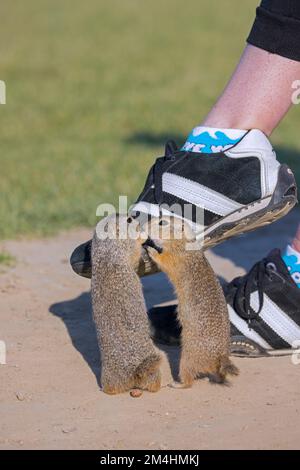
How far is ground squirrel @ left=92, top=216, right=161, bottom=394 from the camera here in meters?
3.79

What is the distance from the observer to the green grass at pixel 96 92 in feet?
26.0

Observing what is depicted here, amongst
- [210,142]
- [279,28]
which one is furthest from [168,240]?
[279,28]

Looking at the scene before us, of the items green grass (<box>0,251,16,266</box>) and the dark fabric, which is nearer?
the dark fabric

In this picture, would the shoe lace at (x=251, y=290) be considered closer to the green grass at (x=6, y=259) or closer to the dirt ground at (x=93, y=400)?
the dirt ground at (x=93, y=400)

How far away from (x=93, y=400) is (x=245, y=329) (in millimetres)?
979

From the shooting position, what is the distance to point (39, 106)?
12.3 m

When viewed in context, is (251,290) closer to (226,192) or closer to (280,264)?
(280,264)

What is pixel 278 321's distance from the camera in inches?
172

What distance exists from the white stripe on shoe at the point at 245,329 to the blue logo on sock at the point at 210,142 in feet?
2.67

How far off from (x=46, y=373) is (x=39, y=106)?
8.64 metres

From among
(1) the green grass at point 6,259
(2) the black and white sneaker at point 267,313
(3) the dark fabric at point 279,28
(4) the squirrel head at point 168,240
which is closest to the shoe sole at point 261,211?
(4) the squirrel head at point 168,240

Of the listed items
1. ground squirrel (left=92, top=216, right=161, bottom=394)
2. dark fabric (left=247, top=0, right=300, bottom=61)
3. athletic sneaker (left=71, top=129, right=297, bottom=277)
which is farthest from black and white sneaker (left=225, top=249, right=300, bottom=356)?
dark fabric (left=247, top=0, right=300, bottom=61)

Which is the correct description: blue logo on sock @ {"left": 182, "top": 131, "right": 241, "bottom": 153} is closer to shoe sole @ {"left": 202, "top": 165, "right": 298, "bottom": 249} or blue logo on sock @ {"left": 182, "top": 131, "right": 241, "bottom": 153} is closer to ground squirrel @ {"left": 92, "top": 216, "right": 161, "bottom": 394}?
shoe sole @ {"left": 202, "top": 165, "right": 298, "bottom": 249}

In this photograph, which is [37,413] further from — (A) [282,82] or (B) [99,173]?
(B) [99,173]
